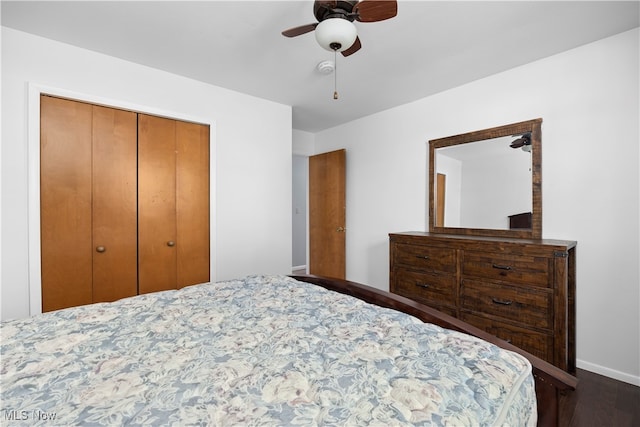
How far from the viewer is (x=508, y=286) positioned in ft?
6.97

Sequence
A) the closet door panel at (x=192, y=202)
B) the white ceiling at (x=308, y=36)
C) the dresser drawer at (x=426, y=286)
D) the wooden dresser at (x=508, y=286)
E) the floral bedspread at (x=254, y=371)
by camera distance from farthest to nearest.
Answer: the closet door panel at (x=192, y=202)
the dresser drawer at (x=426, y=286)
the wooden dresser at (x=508, y=286)
the white ceiling at (x=308, y=36)
the floral bedspread at (x=254, y=371)

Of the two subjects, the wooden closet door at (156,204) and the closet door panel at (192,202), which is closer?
the wooden closet door at (156,204)

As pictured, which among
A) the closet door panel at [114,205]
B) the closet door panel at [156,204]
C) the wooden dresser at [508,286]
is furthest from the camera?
the closet door panel at [156,204]

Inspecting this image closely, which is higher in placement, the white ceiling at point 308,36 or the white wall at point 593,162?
the white ceiling at point 308,36

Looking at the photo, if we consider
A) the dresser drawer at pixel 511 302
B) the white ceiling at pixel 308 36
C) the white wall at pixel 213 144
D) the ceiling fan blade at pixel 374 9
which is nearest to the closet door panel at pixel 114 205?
the white wall at pixel 213 144

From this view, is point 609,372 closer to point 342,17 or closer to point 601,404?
point 601,404

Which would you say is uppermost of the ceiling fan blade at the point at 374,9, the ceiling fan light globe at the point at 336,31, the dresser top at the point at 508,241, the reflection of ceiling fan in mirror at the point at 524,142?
the ceiling fan blade at the point at 374,9

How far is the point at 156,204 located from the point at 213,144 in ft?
2.62

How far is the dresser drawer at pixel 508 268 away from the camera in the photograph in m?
1.98

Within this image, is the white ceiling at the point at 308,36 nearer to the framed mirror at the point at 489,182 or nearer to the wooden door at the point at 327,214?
the framed mirror at the point at 489,182

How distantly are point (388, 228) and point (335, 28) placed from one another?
97.3 inches

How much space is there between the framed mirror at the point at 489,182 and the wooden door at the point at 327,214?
131cm

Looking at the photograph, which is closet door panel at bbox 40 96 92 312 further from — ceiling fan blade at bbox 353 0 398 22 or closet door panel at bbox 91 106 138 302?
ceiling fan blade at bbox 353 0 398 22

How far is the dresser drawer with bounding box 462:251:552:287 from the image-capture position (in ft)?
6.49
